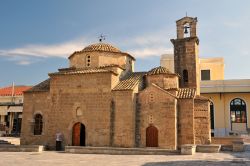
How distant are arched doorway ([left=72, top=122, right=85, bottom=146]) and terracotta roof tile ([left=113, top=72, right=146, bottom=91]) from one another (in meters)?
3.49

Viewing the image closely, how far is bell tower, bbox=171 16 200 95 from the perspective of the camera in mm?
20375

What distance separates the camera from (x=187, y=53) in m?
20.7

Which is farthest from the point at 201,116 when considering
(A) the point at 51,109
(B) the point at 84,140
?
(A) the point at 51,109

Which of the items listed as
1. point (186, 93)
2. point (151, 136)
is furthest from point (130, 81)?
point (151, 136)

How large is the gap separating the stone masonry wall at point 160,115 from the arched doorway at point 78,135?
13.2 ft

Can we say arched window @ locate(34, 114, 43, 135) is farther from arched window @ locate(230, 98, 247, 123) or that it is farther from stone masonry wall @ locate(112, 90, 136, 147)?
arched window @ locate(230, 98, 247, 123)

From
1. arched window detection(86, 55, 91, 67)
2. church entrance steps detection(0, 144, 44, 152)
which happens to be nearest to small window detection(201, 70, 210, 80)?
arched window detection(86, 55, 91, 67)

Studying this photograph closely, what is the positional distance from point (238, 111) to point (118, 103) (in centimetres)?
1724

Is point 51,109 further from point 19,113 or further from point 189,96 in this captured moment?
point 19,113

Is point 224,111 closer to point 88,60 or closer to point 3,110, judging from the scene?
point 88,60

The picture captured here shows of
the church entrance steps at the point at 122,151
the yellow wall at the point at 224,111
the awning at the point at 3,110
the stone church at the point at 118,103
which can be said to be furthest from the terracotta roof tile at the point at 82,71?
the awning at the point at 3,110

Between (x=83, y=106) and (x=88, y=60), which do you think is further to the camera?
(x=88, y=60)

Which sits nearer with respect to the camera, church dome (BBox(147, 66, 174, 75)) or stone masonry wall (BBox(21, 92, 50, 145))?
church dome (BBox(147, 66, 174, 75))

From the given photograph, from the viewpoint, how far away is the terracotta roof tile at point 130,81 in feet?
59.4
